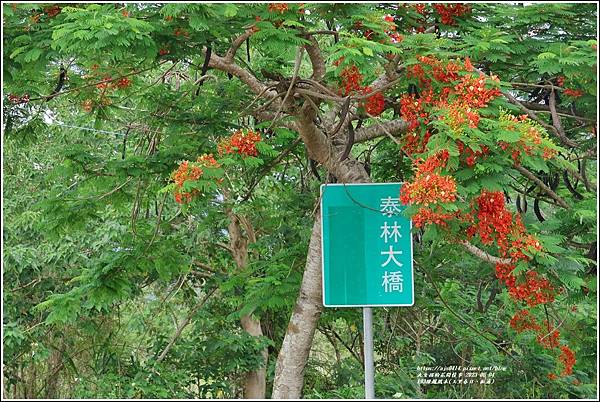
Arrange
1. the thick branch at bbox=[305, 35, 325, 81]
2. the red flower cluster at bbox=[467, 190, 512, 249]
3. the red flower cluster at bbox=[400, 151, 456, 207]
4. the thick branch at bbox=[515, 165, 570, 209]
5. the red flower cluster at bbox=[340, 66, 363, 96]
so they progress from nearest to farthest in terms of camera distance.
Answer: the red flower cluster at bbox=[400, 151, 456, 207] → the red flower cluster at bbox=[467, 190, 512, 249] → the thick branch at bbox=[515, 165, 570, 209] → the red flower cluster at bbox=[340, 66, 363, 96] → the thick branch at bbox=[305, 35, 325, 81]

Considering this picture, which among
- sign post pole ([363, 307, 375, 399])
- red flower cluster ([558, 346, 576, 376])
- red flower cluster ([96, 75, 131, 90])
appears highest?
red flower cluster ([96, 75, 131, 90])

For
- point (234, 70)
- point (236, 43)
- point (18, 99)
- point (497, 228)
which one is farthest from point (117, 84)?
point (497, 228)

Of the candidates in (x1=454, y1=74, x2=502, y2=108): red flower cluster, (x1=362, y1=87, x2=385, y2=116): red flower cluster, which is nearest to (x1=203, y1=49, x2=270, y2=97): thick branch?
(x1=362, y1=87, x2=385, y2=116): red flower cluster

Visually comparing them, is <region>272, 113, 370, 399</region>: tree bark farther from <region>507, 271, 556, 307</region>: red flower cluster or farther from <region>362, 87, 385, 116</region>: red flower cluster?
<region>507, 271, 556, 307</region>: red flower cluster

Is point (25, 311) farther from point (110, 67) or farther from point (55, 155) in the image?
point (110, 67)

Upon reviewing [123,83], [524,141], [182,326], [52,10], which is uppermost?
[123,83]

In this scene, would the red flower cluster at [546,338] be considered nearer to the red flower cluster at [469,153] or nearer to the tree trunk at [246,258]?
the red flower cluster at [469,153]

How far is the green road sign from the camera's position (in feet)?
14.1

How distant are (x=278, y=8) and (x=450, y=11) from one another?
3.82ft

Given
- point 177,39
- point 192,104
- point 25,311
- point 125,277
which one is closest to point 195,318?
point 25,311

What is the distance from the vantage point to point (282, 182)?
722 centimetres

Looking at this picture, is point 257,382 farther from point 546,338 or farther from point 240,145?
point 240,145

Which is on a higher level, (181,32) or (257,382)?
(181,32)

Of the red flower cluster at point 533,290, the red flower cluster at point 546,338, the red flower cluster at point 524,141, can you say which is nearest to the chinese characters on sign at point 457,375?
the red flower cluster at point 546,338
